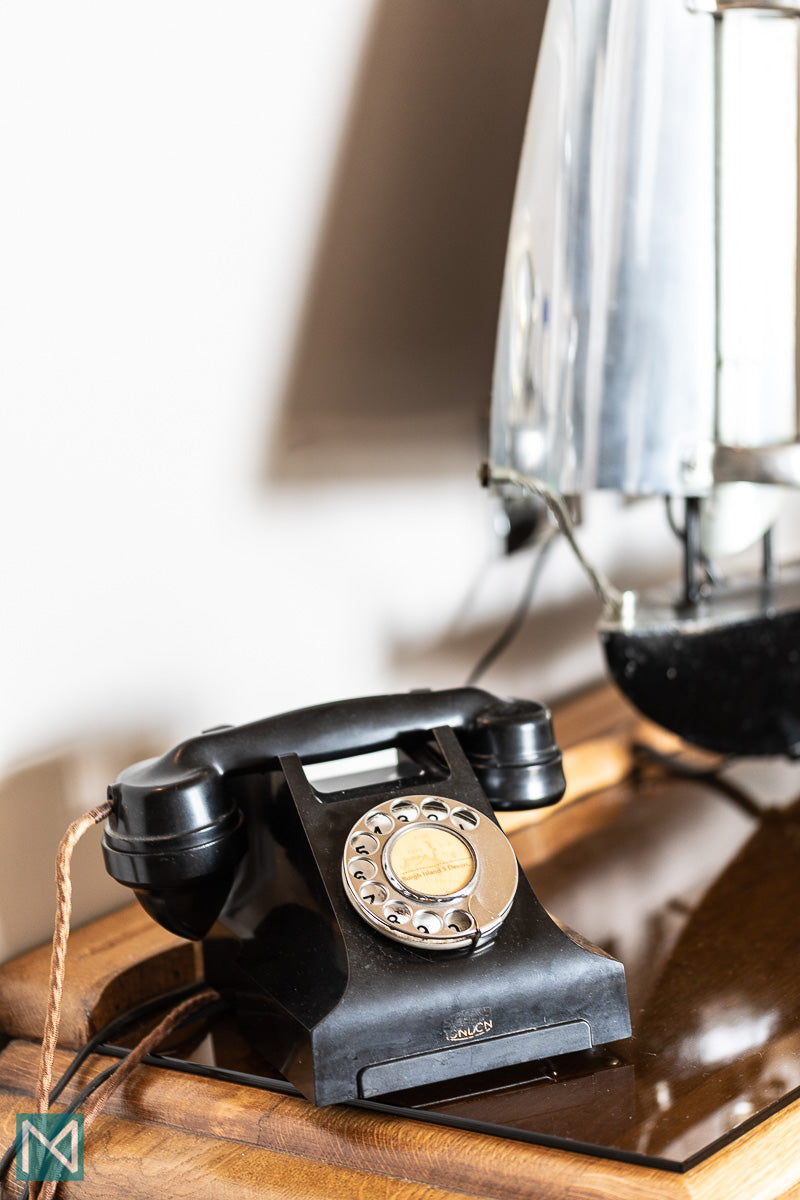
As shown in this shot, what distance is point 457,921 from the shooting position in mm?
543

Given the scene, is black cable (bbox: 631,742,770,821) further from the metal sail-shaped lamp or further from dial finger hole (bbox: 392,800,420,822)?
dial finger hole (bbox: 392,800,420,822)

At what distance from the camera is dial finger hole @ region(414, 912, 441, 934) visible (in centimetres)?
54

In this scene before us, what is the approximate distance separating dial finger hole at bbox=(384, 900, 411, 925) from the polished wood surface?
74 mm

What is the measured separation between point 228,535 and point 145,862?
0.91 ft

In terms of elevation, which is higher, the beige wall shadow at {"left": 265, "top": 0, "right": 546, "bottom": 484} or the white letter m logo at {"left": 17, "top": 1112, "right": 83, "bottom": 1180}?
the beige wall shadow at {"left": 265, "top": 0, "right": 546, "bottom": 484}

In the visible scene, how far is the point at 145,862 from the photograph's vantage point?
56cm

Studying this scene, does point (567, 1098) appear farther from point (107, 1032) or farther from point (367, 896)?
point (107, 1032)

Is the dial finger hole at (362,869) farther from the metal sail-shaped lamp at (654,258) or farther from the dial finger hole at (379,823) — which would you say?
the metal sail-shaped lamp at (654,258)

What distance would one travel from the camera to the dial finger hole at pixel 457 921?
539 mm

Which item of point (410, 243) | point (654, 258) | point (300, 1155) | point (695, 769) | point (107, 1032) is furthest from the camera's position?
point (695, 769)

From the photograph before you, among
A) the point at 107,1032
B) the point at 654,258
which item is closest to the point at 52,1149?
the point at 107,1032

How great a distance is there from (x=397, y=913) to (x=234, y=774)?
0.36 ft

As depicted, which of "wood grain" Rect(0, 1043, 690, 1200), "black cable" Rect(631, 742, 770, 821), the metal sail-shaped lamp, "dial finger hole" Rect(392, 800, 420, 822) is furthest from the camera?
"black cable" Rect(631, 742, 770, 821)

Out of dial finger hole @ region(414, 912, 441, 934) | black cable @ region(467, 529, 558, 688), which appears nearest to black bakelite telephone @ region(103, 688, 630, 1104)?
dial finger hole @ region(414, 912, 441, 934)
